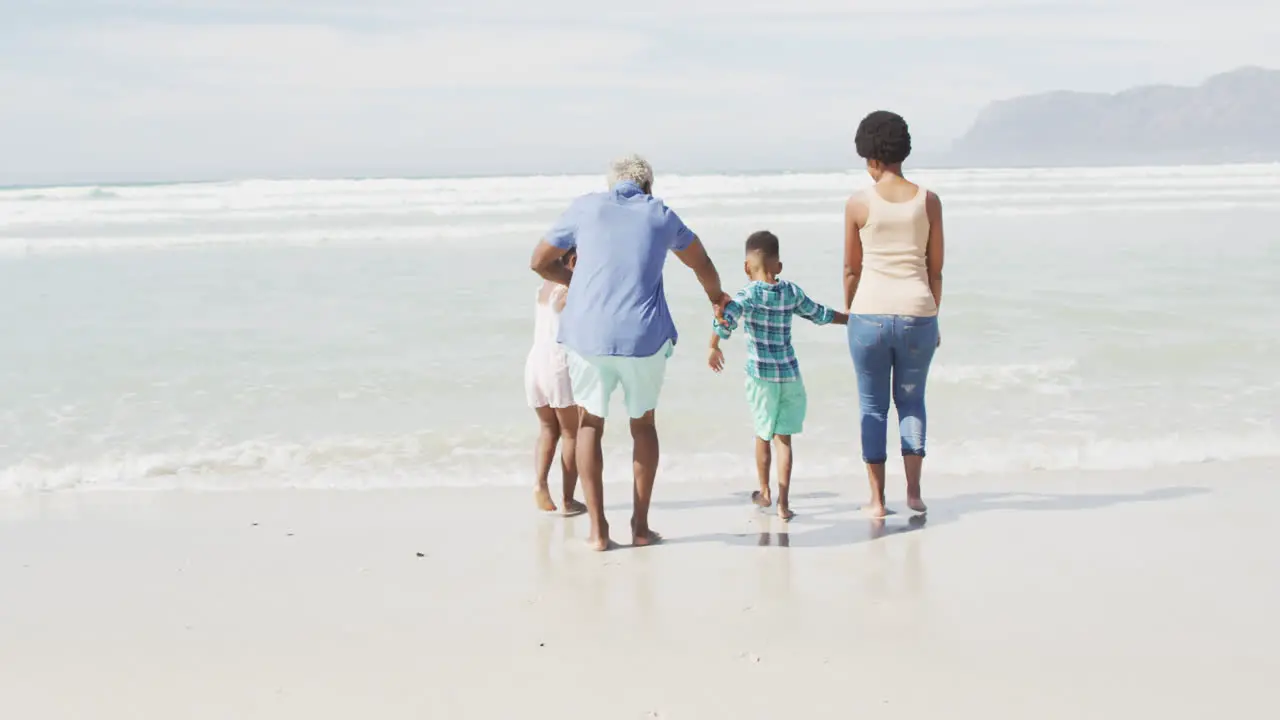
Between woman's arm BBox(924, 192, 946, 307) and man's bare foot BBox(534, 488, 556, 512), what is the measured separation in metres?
2.03

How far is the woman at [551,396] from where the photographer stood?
195 inches

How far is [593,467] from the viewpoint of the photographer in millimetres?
4473

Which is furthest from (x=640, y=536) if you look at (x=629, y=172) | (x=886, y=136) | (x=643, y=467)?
(x=886, y=136)

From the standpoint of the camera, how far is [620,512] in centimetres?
520

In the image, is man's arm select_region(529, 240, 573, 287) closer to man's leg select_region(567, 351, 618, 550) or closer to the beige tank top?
man's leg select_region(567, 351, 618, 550)

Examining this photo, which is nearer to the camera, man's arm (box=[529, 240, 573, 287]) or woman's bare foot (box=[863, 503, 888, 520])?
man's arm (box=[529, 240, 573, 287])

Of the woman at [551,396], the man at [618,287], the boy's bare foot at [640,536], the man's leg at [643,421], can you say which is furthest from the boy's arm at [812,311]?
the boy's bare foot at [640,536]

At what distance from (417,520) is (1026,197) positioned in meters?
28.3

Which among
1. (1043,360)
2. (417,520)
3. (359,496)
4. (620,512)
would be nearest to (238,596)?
(417,520)

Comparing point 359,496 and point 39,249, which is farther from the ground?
point 39,249

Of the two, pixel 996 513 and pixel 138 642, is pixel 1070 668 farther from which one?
pixel 138 642

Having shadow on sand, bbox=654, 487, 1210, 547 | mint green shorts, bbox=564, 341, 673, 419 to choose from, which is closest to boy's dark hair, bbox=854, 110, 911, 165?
mint green shorts, bbox=564, 341, 673, 419

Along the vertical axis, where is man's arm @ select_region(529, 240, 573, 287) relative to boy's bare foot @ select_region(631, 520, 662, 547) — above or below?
above

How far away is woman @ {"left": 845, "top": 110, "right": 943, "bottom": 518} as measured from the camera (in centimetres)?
464
